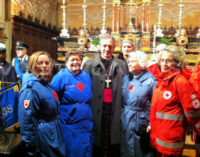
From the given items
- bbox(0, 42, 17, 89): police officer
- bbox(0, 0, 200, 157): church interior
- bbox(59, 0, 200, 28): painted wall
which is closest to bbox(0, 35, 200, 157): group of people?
bbox(0, 42, 17, 89): police officer

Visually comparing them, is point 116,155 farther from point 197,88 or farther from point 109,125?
point 197,88

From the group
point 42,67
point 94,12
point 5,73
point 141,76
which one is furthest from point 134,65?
point 94,12

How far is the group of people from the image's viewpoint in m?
1.81

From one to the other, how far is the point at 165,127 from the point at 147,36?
182 inches

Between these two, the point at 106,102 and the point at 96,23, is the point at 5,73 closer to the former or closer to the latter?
the point at 106,102

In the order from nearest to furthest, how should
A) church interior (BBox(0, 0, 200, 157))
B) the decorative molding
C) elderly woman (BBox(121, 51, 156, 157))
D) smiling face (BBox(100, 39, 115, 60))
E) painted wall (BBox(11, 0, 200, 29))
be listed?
elderly woman (BBox(121, 51, 156, 157)) → smiling face (BBox(100, 39, 115, 60)) → church interior (BBox(0, 0, 200, 157)) → the decorative molding → painted wall (BBox(11, 0, 200, 29))

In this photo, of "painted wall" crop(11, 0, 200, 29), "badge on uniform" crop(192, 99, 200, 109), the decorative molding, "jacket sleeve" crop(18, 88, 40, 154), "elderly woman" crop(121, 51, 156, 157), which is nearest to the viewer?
"jacket sleeve" crop(18, 88, 40, 154)

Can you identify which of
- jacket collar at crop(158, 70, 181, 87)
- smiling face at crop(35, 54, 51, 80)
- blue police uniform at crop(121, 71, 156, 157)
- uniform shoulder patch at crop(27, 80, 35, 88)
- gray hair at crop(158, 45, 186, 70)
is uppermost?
gray hair at crop(158, 45, 186, 70)

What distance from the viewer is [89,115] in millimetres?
2342

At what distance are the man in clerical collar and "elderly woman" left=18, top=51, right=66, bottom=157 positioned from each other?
68 cm

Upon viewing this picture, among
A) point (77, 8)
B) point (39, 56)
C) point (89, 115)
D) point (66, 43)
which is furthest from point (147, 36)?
point (77, 8)

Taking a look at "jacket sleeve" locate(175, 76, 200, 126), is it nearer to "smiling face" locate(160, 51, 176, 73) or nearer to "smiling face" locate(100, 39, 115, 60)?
"smiling face" locate(160, 51, 176, 73)

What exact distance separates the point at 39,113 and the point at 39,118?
5 cm

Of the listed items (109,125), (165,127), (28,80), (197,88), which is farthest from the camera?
(109,125)
